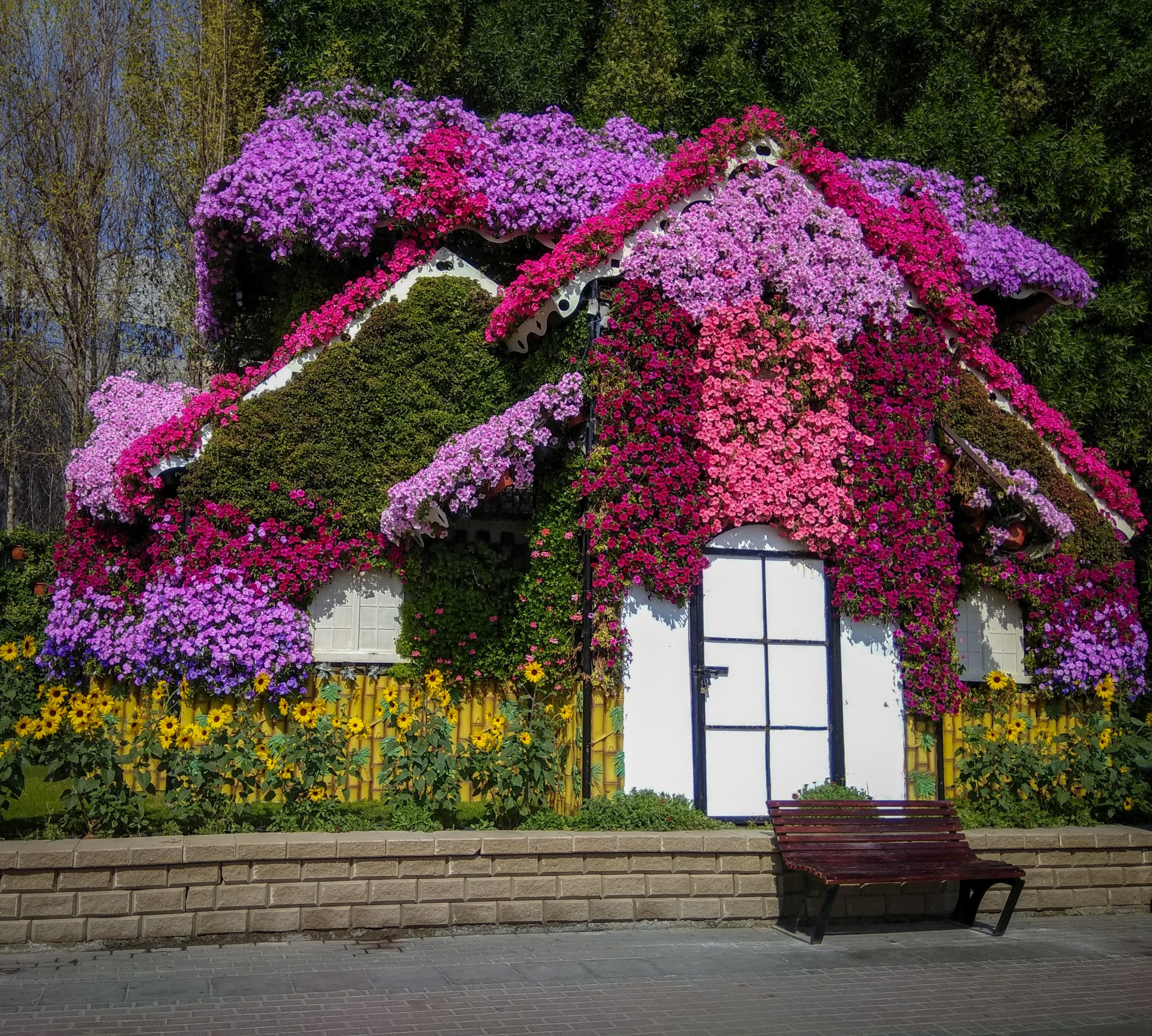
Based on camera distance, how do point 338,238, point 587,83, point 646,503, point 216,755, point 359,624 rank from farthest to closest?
point 587,83, point 338,238, point 359,624, point 646,503, point 216,755

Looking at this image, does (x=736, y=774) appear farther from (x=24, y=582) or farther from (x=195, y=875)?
(x=24, y=582)

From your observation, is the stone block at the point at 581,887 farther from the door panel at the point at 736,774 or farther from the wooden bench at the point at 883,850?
the door panel at the point at 736,774

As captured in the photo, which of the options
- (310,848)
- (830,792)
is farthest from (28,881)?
(830,792)

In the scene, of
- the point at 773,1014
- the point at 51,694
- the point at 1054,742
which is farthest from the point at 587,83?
the point at 773,1014

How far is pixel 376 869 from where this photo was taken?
7.44 meters

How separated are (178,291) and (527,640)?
1251 centimetres

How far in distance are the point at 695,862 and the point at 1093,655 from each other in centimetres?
604

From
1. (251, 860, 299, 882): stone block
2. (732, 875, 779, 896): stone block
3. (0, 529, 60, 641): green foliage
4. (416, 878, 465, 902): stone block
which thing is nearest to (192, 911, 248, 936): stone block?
(251, 860, 299, 882): stone block

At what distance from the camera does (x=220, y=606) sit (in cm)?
1148

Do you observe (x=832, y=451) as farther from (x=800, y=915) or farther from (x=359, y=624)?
(x=359, y=624)

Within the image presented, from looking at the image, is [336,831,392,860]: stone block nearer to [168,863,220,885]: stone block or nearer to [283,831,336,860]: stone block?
[283,831,336,860]: stone block

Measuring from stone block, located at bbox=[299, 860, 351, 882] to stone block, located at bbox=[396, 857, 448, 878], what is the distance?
34 cm

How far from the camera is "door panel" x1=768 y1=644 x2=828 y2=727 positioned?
975 cm

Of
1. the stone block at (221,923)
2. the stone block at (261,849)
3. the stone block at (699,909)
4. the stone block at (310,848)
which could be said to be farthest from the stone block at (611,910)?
the stone block at (221,923)
